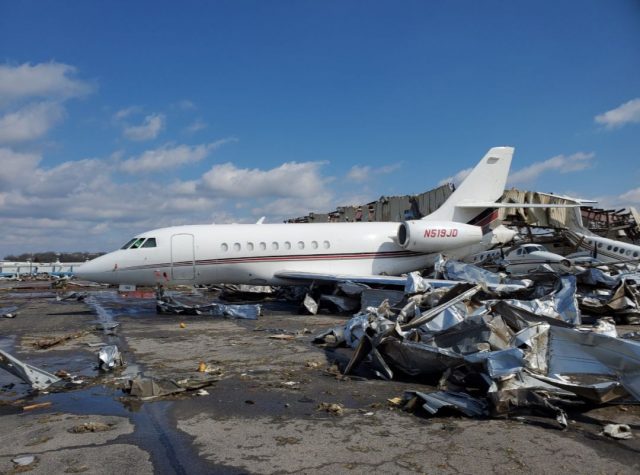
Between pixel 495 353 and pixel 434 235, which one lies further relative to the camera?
pixel 434 235

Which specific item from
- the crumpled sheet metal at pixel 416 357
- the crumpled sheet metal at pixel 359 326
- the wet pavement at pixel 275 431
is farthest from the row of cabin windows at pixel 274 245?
the crumpled sheet metal at pixel 416 357

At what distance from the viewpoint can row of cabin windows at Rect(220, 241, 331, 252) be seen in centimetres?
1722

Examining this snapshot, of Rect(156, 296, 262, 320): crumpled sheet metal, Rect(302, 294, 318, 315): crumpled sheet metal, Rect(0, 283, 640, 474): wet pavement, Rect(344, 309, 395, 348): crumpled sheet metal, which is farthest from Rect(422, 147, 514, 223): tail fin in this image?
Rect(0, 283, 640, 474): wet pavement

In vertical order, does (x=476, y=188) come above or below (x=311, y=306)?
above

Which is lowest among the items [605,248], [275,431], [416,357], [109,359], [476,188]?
[275,431]

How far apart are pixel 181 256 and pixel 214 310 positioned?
2610mm

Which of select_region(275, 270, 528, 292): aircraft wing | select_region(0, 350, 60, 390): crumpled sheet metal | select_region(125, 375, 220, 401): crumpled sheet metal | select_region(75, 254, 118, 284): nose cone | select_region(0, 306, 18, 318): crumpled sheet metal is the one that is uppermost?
select_region(75, 254, 118, 284): nose cone

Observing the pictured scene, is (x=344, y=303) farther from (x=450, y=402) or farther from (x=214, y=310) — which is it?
(x=450, y=402)

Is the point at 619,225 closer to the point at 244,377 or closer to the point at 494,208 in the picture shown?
the point at 494,208

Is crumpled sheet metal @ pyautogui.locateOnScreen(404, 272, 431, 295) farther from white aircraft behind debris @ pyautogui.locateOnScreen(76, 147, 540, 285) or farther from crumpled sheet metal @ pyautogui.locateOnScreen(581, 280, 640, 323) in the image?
white aircraft behind debris @ pyautogui.locateOnScreen(76, 147, 540, 285)

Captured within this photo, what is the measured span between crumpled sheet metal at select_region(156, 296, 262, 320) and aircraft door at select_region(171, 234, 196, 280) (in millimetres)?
1022

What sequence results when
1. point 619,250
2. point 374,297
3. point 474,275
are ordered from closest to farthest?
1. point 374,297
2. point 474,275
3. point 619,250

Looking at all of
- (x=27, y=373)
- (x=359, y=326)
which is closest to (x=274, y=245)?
(x=359, y=326)

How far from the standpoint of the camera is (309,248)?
18.2m
